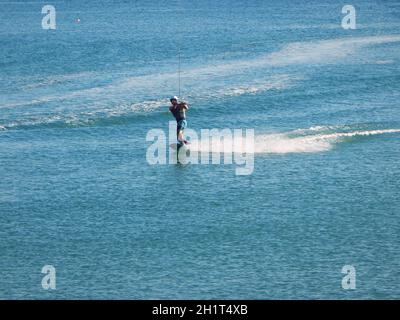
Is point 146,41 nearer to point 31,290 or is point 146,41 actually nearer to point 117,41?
point 117,41

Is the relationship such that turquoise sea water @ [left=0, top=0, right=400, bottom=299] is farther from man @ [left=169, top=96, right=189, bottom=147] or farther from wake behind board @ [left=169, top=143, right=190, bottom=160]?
man @ [left=169, top=96, right=189, bottom=147]

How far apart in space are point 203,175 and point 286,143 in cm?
657

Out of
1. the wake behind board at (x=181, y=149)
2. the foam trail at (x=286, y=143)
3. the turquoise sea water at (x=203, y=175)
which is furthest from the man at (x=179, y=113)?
the turquoise sea water at (x=203, y=175)

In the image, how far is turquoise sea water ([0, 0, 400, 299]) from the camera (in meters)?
30.7

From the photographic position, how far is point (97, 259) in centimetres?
3194

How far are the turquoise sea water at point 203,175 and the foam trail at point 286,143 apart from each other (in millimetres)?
144

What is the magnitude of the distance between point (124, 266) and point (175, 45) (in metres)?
49.9

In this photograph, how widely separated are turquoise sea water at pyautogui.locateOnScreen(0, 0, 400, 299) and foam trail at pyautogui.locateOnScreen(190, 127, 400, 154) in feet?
0.47

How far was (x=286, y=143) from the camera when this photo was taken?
46.1 metres

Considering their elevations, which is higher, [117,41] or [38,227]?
[117,41]

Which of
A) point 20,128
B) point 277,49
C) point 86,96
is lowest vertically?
point 20,128

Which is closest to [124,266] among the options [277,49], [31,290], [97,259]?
[97,259]

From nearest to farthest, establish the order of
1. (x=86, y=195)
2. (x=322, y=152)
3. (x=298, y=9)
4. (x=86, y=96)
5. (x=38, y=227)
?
(x=38, y=227)
(x=86, y=195)
(x=322, y=152)
(x=86, y=96)
(x=298, y=9)

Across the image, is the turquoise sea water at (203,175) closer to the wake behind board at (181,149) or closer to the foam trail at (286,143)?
the foam trail at (286,143)
